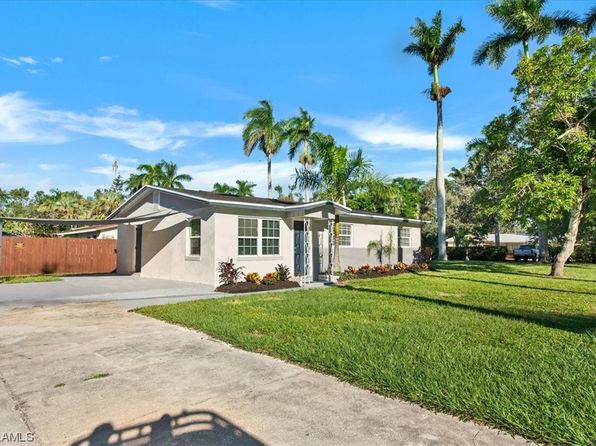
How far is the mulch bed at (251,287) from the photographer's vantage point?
12033 millimetres

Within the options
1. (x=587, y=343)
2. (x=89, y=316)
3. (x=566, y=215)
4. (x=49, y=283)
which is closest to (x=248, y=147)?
(x=49, y=283)

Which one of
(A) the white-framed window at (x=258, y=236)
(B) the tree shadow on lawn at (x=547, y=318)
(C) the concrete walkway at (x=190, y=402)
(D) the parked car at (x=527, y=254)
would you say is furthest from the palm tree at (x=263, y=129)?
(C) the concrete walkway at (x=190, y=402)

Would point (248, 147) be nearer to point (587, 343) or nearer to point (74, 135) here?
point (74, 135)

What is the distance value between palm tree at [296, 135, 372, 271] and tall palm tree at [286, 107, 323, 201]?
11758mm

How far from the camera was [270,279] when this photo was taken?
1329 centimetres

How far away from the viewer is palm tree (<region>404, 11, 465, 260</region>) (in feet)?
88.1

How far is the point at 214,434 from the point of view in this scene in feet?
10.3

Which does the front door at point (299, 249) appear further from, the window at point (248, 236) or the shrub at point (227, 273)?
the shrub at point (227, 273)

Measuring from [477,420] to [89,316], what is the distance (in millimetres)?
7686

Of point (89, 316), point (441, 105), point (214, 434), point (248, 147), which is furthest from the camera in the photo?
point (248, 147)

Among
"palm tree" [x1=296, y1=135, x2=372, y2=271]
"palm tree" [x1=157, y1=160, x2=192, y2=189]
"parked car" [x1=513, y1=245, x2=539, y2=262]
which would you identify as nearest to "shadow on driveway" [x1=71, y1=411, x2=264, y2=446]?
"palm tree" [x1=296, y1=135, x2=372, y2=271]

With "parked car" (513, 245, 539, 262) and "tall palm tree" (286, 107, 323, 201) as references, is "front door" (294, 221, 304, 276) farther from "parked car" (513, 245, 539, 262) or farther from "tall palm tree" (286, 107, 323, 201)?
"parked car" (513, 245, 539, 262)

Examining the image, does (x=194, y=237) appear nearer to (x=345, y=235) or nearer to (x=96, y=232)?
(x=345, y=235)

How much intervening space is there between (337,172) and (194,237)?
21.8 ft
